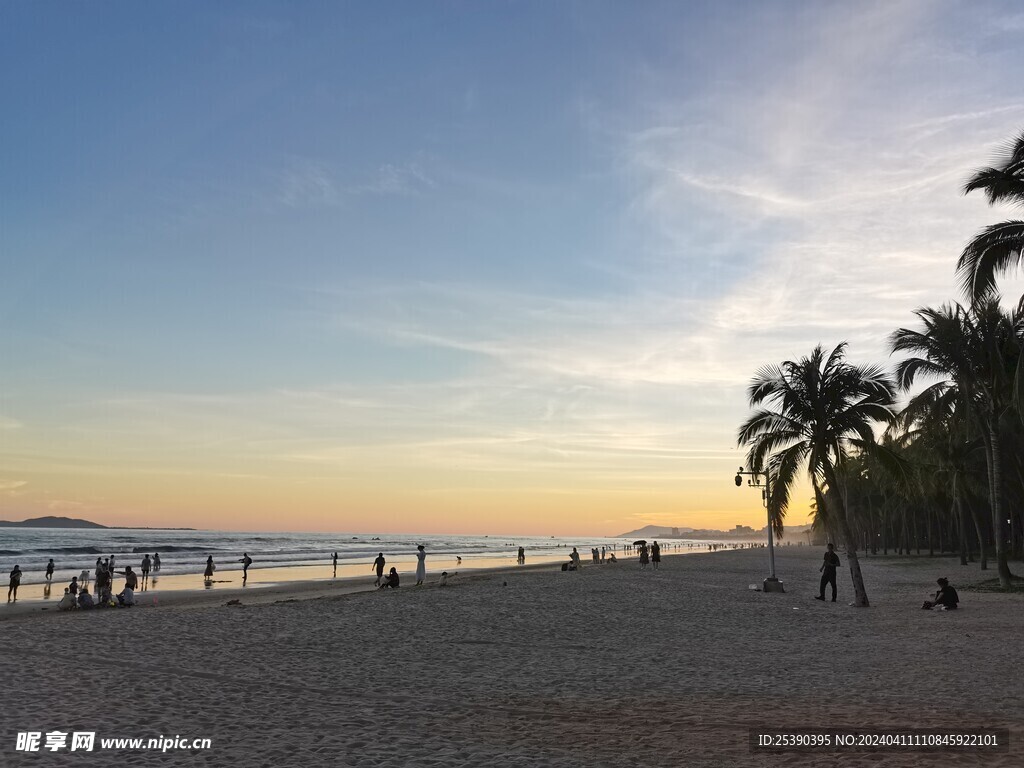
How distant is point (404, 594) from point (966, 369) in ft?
68.2

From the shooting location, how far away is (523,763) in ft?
22.5

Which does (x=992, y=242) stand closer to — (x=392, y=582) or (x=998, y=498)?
(x=998, y=498)

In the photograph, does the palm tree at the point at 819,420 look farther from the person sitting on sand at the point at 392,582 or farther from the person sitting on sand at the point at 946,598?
the person sitting on sand at the point at 392,582

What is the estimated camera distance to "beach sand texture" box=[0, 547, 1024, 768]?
7.38m

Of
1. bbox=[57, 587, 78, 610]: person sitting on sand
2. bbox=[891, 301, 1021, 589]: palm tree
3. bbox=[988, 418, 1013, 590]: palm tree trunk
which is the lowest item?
bbox=[57, 587, 78, 610]: person sitting on sand

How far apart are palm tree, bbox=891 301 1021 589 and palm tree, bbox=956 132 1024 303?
6.21 meters

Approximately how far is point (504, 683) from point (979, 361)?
22559 mm

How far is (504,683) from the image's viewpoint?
1068cm

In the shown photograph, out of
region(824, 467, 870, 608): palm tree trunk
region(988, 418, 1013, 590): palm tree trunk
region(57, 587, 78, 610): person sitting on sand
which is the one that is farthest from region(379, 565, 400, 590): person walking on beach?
region(988, 418, 1013, 590): palm tree trunk

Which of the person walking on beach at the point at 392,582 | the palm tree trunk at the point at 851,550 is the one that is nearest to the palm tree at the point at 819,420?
the palm tree trunk at the point at 851,550

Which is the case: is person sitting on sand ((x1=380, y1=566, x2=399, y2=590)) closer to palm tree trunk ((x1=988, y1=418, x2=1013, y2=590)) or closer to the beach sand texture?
the beach sand texture

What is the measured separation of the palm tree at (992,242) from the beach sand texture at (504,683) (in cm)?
839

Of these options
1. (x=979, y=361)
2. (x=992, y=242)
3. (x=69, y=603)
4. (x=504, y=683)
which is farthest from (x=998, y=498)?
(x=69, y=603)

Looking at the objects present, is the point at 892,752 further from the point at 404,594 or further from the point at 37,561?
the point at 37,561
